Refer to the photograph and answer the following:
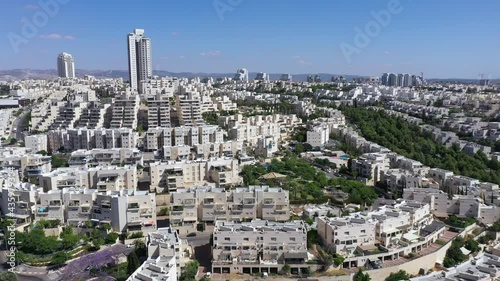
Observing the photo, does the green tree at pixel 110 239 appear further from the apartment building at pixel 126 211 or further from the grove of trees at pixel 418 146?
the grove of trees at pixel 418 146

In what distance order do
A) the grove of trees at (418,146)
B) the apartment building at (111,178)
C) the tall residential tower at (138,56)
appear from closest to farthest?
the apartment building at (111,178), the grove of trees at (418,146), the tall residential tower at (138,56)

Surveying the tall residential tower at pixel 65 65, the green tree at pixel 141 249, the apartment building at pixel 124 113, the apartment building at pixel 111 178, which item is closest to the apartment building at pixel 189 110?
the apartment building at pixel 124 113

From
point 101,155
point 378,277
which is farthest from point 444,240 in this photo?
point 101,155

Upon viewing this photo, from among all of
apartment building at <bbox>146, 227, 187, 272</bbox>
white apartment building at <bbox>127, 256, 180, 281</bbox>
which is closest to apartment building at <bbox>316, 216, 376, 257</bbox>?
apartment building at <bbox>146, 227, 187, 272</bbox>

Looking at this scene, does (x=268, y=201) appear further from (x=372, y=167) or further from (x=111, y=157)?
(x=111, y=157)

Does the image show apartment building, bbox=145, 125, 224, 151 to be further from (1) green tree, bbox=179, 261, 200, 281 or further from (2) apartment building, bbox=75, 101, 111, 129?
(1) green tree, bbox=179, 261, 200, 281

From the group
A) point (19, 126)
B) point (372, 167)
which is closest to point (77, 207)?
point (372, 167)
